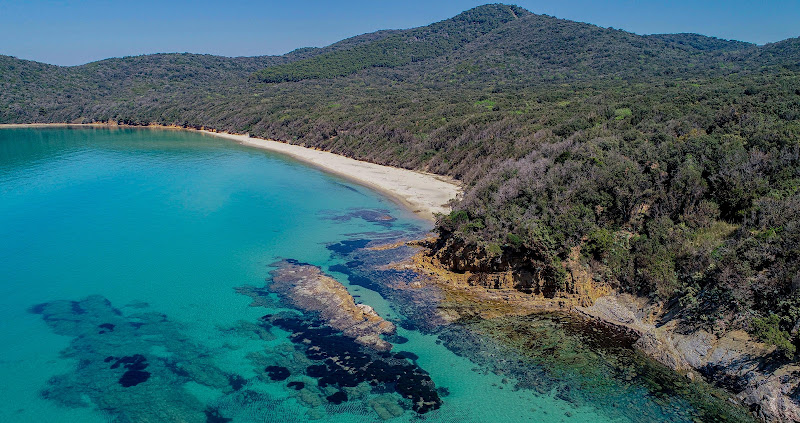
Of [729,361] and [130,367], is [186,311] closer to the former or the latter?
[130,367]

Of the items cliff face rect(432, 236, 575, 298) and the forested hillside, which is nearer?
the forested hillside

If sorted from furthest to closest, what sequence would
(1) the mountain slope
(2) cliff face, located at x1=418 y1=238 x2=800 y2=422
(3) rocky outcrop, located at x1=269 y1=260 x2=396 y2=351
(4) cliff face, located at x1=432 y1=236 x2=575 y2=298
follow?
(1) the mountain slope, (4) cliff face, located at x1=432 y1=236 x2=575 y2=298, (3) rocky outcrop, located at x1=269 y1=260 x2=396 y2=351, (2) cliff face, located at x1=418 y1=238 x2=800 y2=422

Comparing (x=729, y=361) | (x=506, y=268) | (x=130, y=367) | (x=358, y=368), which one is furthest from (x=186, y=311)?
(x=729, y=361)

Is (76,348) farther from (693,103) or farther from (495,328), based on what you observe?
(693,103)

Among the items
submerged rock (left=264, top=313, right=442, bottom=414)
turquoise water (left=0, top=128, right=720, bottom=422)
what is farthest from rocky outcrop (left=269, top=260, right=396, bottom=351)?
turquoise water (left=0, top=128, right=720, bottom=422)

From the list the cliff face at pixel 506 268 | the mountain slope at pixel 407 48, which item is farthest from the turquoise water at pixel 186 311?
the mountain slope at pixel 407 48

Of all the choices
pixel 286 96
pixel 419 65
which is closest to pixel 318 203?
pixel 286 96

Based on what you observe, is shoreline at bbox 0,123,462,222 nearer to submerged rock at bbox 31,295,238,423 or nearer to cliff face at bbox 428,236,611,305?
cliff face at bbox 428,236,611,305
